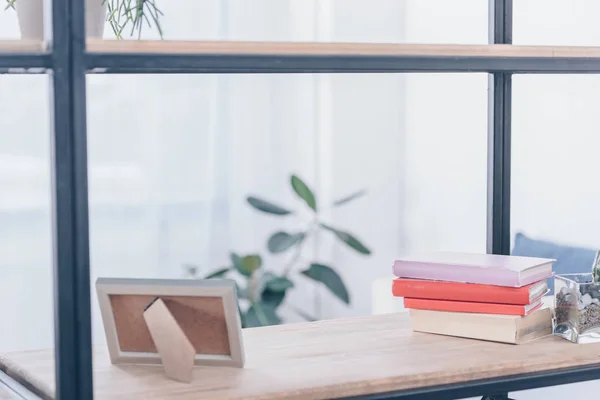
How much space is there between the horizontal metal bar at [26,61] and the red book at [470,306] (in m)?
0.68

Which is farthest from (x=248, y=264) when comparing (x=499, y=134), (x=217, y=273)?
(x=499, y=134)

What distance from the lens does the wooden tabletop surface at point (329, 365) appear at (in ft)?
3.64

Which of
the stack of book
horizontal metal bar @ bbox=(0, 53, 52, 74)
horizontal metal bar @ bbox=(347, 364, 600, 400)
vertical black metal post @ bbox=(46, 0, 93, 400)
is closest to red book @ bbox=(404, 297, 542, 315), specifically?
the stack of book

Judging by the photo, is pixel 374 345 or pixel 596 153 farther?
pixel 596 153

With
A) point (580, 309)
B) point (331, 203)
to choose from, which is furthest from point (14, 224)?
point (580, 309)

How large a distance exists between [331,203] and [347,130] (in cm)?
30

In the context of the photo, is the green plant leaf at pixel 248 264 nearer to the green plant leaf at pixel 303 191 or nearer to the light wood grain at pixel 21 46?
the green plant leaf at pixel 303 191

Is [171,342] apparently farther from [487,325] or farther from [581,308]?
[581,308]

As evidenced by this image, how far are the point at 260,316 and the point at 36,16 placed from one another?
2.12 metres

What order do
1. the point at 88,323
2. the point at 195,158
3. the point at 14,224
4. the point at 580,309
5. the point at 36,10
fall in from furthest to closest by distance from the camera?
the point at 195,158
the point at 14,224
the point at 580,309
the point at 36,10
the point at 88,323

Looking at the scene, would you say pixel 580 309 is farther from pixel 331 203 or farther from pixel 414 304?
pixel 331 203

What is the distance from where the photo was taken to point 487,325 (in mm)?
1336

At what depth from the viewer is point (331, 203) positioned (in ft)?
11.4

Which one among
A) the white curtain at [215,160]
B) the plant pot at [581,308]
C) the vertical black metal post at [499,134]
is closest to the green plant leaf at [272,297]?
the white curtain at [215,160]
